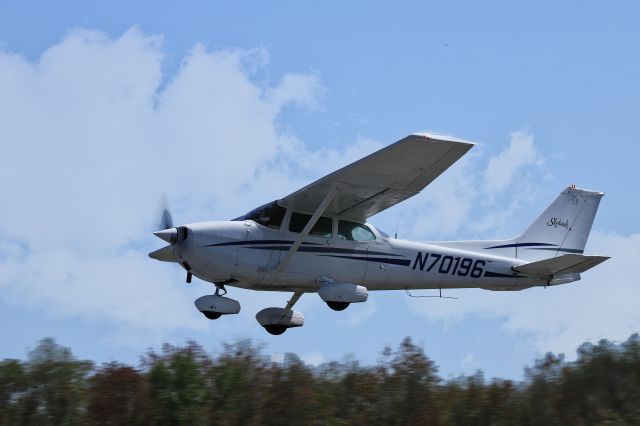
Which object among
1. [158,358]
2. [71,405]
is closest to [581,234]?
[158,358]

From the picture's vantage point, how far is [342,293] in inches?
695

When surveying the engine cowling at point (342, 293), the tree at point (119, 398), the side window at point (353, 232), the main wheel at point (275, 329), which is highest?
the side window at point (353, 232)

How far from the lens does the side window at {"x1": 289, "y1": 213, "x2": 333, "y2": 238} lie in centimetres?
1790

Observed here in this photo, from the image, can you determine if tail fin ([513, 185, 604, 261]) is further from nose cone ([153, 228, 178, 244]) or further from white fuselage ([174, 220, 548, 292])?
nose cone ([153, 228, 178, 244])

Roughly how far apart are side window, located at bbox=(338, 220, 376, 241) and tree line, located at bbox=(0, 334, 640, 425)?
5.96ft

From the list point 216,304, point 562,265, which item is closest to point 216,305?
point 216,304

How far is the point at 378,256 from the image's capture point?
1836 centimetres

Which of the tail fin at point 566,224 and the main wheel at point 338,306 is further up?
the tail fin at point 566,224

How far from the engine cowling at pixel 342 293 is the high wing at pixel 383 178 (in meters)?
1.22

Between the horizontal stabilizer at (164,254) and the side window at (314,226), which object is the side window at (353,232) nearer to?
the side window at (314,226)

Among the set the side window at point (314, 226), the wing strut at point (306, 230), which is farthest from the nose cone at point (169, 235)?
the side window at point (314, 226)

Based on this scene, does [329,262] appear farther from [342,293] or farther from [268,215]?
[268,215]

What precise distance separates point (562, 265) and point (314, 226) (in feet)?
13.8

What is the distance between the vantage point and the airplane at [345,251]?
1717 cm
